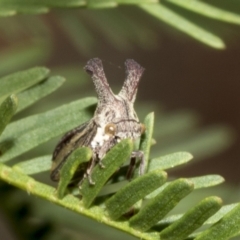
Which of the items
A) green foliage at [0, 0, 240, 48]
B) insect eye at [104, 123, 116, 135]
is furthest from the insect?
green foliage at [0, 0, 240, 48]

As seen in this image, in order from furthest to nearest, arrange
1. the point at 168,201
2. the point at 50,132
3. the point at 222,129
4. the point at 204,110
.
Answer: the point at 204,110, the point at 222,129, the point at 50,132, the point at 168,201

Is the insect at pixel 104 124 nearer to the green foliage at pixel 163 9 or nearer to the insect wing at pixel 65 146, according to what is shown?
the insect wing at pixel 65 146

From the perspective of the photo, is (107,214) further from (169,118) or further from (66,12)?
(66,12)

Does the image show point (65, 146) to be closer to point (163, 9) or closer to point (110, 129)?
point (110, 129)

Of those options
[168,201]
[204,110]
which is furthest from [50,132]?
[204,110]

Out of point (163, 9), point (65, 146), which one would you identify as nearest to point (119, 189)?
point (65, 146)
